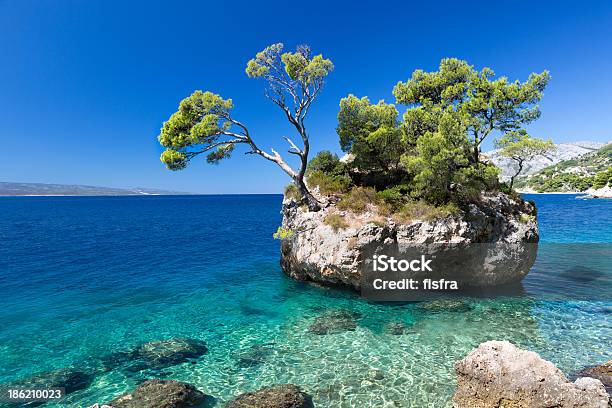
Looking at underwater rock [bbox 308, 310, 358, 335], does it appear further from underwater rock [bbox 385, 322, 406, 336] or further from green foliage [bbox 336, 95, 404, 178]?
green foliage [bbox 336, 95, 404, 178]

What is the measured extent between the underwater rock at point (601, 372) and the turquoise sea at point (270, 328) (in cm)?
50

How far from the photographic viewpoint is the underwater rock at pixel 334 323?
17031 mm

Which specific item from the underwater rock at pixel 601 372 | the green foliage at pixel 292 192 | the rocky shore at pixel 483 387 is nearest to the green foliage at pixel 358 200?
the green foliage at pixel 292 192

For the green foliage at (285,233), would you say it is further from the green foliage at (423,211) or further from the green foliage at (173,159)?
the green foliage at (173,159)

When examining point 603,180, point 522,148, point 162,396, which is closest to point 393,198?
point 522,148

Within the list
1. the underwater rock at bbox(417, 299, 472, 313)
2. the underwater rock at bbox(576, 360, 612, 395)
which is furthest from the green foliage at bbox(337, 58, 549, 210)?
the underwater rock at bbox(576, 360, 612, 395)

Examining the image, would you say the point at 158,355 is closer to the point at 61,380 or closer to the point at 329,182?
the point at 61,380

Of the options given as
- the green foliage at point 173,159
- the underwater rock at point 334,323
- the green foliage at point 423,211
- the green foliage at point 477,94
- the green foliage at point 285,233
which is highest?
the green foliage at point 477,94

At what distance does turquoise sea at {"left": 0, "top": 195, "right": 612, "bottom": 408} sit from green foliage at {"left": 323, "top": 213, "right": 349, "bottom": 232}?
4.84m

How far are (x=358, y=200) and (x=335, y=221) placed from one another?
2.91m

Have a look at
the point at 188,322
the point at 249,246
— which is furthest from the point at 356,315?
the point at 249,246

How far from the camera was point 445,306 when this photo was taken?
19672mm

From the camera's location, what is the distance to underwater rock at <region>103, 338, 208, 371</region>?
46.4 ft

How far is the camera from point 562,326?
54.2ft
